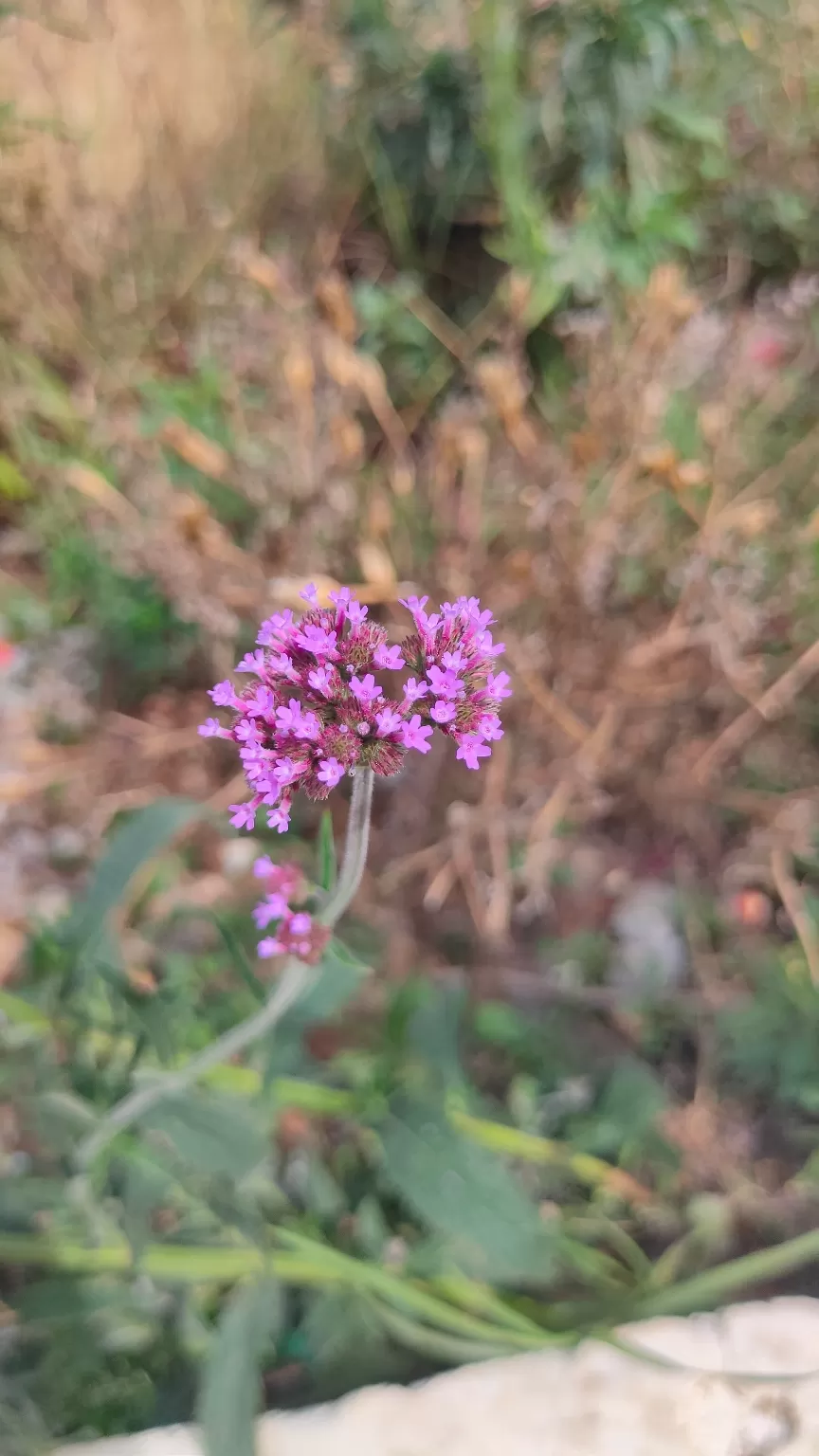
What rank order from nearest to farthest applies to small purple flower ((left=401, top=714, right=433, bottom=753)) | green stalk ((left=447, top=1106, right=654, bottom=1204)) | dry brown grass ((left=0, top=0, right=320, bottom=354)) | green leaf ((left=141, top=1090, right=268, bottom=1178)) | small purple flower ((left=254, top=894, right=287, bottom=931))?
small purple flower ((left=401, top=714, right=433, bottom=753)) → small purple flower ((left=254, top=894, right=287, bottom=931)) → green leaf ((left=141, top=1090, right=268, bottom=1178)) → green stalk ((left=447, top=1106, right=654, bottom=1204)) → dry brown grass ((left=0, top=0, right=320, bottom=354))

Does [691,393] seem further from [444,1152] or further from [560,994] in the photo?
[444,1152]

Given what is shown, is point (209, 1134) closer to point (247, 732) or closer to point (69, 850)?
point (247, 732)

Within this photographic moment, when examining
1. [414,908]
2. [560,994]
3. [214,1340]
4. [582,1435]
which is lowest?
[582,1435]

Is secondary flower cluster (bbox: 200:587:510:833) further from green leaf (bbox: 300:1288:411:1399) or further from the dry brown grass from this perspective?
the dry brown grass

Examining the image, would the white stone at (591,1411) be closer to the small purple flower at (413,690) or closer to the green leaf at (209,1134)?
the green leaf at (209,1134)

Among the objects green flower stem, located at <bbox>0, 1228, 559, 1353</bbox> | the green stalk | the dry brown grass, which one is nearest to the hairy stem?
green flower stem, located at <bbox>0, 1228, 559, 1353</bbox>

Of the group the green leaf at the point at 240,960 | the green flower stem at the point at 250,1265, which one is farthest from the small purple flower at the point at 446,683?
the green flower stem at the point at 250,1265

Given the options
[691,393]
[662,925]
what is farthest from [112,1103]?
[691,393]
